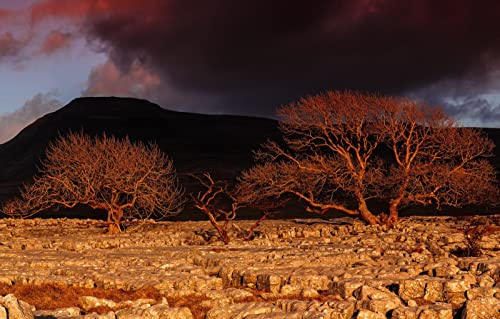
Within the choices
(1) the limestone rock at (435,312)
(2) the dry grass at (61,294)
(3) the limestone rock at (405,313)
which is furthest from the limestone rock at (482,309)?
(2) the dry grass at (61,294)

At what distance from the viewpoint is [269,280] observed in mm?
18203

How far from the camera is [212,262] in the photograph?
2292 cm

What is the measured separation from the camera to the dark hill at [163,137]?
484 ft

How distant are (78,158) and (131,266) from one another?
928 inches

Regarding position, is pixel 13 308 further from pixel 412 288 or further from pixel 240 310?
pixel 412 288

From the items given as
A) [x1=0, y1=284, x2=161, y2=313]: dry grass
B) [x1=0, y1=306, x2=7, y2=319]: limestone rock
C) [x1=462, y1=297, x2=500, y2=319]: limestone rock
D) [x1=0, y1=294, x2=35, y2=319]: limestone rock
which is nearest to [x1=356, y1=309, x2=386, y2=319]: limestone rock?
[x1=462, y1=297, x2=500, y2=319]: limestone rock

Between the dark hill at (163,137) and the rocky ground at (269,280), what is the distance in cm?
10118

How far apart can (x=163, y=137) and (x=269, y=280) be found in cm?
15817

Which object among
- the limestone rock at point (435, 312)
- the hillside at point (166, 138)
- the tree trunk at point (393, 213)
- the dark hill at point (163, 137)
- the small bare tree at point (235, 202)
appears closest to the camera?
the limestone rock at point (435, 312)

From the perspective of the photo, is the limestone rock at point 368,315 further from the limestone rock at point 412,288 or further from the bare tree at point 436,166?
the bare tree at point 436,166

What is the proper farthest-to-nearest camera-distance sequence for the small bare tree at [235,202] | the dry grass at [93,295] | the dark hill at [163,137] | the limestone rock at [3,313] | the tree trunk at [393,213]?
the dark hill at [163,137] < the tree trunk at [393,213] < the small bare tree at [235,202] < the dry grass at [93,295] < the limestone rock at [3,313]

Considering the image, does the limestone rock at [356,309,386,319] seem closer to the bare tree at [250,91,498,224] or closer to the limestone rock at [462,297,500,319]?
the limestone rock at [462,297,500,319]

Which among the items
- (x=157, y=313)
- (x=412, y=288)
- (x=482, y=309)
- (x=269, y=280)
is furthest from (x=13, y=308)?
Result: (x=412, y=288)

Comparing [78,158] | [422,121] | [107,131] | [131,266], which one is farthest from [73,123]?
[131,266]
